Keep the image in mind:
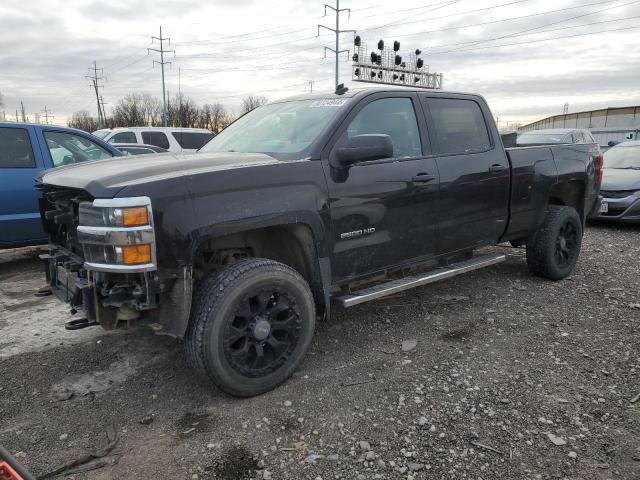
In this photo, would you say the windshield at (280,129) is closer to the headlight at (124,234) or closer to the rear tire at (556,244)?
the headlight at (124,234)

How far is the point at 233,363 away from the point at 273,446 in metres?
0.55

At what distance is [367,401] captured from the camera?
3104mm

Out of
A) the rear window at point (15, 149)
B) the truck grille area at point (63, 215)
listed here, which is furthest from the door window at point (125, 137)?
the truck grille area at point (63, 215)

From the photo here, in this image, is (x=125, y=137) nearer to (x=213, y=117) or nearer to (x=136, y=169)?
(x=136, y=169)

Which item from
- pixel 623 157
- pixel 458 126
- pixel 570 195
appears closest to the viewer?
pixel 458 126

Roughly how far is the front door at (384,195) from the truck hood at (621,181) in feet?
20.8

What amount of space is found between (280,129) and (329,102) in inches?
16.8

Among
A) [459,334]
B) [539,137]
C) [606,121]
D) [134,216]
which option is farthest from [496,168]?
[606,121]

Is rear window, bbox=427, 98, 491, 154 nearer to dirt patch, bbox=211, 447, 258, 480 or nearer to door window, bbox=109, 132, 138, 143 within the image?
dirt patch, bbox=211, 447, 258, 480

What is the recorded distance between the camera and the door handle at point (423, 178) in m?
3.87

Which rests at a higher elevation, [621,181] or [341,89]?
[341,89]

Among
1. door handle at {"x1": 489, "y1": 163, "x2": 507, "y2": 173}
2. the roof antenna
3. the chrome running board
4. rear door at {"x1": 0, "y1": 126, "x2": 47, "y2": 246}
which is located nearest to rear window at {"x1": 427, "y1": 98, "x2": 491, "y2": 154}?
door handle at {"x1": 489, "y1": 163, "x2": 507, "y2": 173}

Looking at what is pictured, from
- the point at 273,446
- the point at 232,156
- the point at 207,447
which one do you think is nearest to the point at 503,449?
the point at 273,446

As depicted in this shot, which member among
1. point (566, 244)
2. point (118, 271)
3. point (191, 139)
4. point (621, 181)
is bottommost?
point (566, 244)
